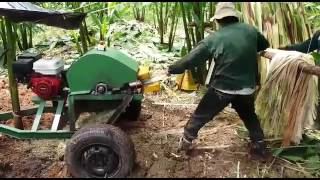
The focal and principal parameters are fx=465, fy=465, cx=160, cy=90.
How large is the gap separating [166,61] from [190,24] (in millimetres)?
1869

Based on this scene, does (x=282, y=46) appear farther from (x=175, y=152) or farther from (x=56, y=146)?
(x=56, y=146)

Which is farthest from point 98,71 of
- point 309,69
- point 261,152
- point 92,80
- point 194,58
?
point 309,69

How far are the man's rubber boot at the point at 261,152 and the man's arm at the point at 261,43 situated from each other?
3.24 feet

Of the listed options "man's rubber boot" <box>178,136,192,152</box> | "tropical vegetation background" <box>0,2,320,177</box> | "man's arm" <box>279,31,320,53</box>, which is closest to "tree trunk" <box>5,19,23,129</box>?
"tropical vegetation background" <box>0,2,320,177</box>

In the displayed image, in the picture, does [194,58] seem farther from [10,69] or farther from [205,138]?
[10,69]

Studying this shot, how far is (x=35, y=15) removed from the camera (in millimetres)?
4703

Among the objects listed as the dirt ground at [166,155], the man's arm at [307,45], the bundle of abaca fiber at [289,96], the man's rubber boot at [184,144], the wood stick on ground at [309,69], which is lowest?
the dirt ground at [166,155]

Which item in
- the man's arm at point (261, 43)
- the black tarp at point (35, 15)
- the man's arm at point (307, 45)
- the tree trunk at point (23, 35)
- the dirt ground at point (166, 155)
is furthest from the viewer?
the tree trunk at point (23, 35)

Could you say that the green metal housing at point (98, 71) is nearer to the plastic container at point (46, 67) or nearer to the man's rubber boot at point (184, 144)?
the plastic container at point (46, 67)

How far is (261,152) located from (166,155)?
0.99m

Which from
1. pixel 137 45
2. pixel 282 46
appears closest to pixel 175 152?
pixel 282 46

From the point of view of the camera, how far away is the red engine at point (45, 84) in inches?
190

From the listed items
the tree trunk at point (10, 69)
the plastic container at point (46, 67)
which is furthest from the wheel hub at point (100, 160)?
the tree trunk at point (10, 69)

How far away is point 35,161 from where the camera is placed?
16.1 ft
